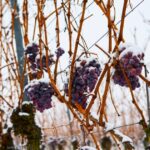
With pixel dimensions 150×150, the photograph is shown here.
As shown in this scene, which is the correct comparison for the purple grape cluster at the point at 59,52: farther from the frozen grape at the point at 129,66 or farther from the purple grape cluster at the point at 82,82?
the frozen grape at the point at 129,66

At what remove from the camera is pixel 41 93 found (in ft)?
3.59

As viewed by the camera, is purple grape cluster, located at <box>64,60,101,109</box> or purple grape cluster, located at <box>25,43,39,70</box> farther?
purple grape cluster, located at <box>25,43,39,70</box>

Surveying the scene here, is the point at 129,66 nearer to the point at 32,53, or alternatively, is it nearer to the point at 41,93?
the point at 41,93

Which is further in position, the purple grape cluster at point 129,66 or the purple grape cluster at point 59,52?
the purple grape cluster at point 59,52

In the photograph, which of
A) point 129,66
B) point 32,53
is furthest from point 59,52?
point 129,66

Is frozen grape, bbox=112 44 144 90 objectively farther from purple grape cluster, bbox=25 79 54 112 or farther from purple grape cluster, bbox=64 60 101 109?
purple grape cluster, bbox=25 79 54 112

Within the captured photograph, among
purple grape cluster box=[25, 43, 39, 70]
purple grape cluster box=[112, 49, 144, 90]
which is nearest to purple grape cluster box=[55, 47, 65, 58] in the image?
purple grape cluster box=[25, 43, 39, 70]

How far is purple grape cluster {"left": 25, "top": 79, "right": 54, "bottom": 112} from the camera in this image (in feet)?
3.58

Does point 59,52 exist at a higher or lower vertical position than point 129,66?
higher

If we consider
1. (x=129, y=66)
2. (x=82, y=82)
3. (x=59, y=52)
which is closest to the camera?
(x=129, y=66)

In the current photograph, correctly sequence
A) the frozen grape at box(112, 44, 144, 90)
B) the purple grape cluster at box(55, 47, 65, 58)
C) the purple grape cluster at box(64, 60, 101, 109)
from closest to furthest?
the frozen grape at box(112, 44, 144, 90) < the purple grape cluster at box(64, 60, 101, 109) < the purple grape cluster at box(55, 47, 65, 58)

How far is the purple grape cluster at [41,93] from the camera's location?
1.09 m

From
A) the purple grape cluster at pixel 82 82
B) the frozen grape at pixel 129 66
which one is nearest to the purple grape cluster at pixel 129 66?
the frozen grape at pixel 129 66

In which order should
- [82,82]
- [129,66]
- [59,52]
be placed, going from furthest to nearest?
1. [59,52]
2. [82,82]
3. [129,66]
